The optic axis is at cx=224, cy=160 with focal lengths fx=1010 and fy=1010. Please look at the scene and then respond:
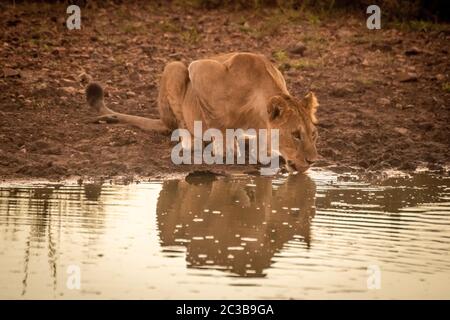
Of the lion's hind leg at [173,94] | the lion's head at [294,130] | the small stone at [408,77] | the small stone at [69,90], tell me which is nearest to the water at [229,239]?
the lion's head at [294,130]

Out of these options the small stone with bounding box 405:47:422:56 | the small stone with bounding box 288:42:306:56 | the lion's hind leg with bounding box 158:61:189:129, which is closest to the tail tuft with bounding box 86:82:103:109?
the lion's hind leg with bounding box 158:61:189:129

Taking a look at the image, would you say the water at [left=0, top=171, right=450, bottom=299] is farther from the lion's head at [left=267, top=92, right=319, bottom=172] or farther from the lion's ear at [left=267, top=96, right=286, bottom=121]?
the lion's ear at [left=267, top=96, right=286, bottom=121]

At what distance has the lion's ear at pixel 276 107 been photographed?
850 centimetres

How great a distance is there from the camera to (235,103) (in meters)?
9.20

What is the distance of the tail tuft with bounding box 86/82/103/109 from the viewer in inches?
392

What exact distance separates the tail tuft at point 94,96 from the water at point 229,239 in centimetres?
204

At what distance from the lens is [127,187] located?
7.97 meters

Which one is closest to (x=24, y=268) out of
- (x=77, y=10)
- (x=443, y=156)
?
(x=443, y=156)

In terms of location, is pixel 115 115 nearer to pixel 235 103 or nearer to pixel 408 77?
pixel 235 103

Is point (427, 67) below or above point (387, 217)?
above

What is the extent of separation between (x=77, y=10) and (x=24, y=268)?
29.5 feet

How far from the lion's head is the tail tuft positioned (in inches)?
85.1

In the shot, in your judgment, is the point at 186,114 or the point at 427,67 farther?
the point at 427,67
